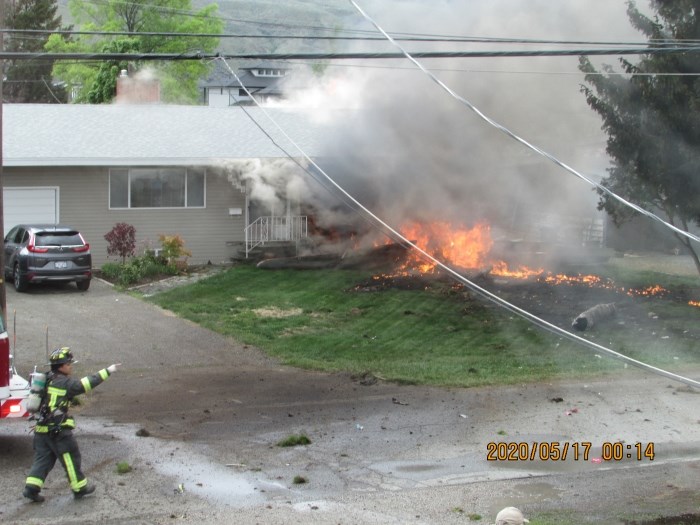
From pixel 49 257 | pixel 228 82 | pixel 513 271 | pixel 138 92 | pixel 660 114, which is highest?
pixel 228 82

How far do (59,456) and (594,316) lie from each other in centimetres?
963

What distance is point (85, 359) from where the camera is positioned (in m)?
13.3

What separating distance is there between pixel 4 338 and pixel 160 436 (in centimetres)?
201

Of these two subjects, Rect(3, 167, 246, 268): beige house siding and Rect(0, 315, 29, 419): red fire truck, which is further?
Rect(3, 167, 246, 268): beige house siding

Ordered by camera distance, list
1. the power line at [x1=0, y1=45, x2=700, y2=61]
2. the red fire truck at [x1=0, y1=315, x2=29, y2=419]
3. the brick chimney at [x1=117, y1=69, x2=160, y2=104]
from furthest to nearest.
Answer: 1. the brick chimney at [x1=117, y1=69, x2=160, y2=104]
2. the power line at [x1=0, y1=45, x2=700, y2=61]
3. the red fire truck at [x1=0, y1=315, x2=29, y2=419]

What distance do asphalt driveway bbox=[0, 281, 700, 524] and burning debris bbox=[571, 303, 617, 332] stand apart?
→ 5.81ft

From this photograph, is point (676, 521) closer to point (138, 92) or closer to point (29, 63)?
point (138, 92)

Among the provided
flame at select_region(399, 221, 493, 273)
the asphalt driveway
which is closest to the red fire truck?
the asphalt driveway

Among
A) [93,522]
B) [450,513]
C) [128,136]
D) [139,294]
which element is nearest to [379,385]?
[450,513]

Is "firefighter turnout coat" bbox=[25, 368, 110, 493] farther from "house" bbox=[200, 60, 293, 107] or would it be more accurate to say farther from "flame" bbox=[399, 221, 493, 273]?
"house" bbox=[200, 60, 293, 107]

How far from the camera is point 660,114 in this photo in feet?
51.1

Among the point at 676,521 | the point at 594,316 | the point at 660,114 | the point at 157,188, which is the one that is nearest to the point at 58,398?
the point at 676,521

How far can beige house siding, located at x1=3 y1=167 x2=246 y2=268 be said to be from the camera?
822 inches

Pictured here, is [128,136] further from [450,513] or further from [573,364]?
[450,513]
